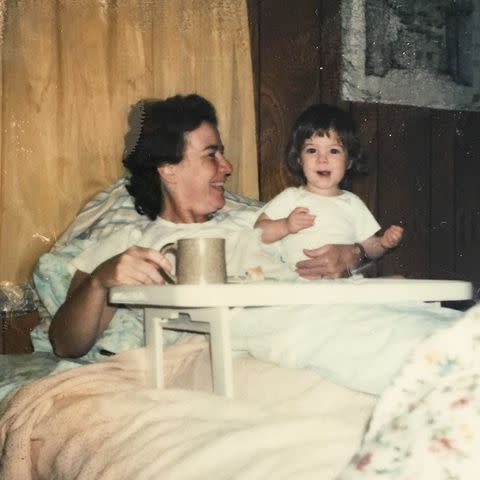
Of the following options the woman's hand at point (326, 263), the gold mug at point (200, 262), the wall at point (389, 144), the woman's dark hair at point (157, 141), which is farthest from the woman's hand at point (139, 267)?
the wall at point (389, 144)

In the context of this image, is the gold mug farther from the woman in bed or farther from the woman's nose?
the woman's nose

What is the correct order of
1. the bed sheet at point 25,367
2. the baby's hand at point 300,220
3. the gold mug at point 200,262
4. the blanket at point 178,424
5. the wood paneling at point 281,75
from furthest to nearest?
the wood paneling at point 281,75 → the baby's hand at point 300,220 → the bed sheet at point 25,367 → the gold mug at point 200,262 → the blanket at point 178,424

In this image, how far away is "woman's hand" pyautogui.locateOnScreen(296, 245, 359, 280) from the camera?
6.38 feet

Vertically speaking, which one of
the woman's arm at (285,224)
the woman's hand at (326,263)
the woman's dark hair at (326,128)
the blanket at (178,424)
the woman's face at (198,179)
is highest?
the woman's dark hair at (326,128)

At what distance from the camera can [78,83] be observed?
211 cm

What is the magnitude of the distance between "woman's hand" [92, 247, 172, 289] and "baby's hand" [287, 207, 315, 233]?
515mm

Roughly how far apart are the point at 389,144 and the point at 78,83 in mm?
1207

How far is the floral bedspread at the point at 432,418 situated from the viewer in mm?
557

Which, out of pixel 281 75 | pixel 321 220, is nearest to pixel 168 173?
pixel 321 220

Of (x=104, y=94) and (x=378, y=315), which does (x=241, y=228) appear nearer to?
(x=104, y=94)

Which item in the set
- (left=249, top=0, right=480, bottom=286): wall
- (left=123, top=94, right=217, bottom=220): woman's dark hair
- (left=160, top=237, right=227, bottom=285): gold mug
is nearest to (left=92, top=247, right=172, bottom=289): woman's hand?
(left=160, top=237, right=227, bottom=285): gold mug

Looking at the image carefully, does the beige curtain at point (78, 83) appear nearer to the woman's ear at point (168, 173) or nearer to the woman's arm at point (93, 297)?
the woman's ear at point (168, 173)

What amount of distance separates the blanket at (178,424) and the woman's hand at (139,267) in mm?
145

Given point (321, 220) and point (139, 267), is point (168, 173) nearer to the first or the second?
point (321, 220)
